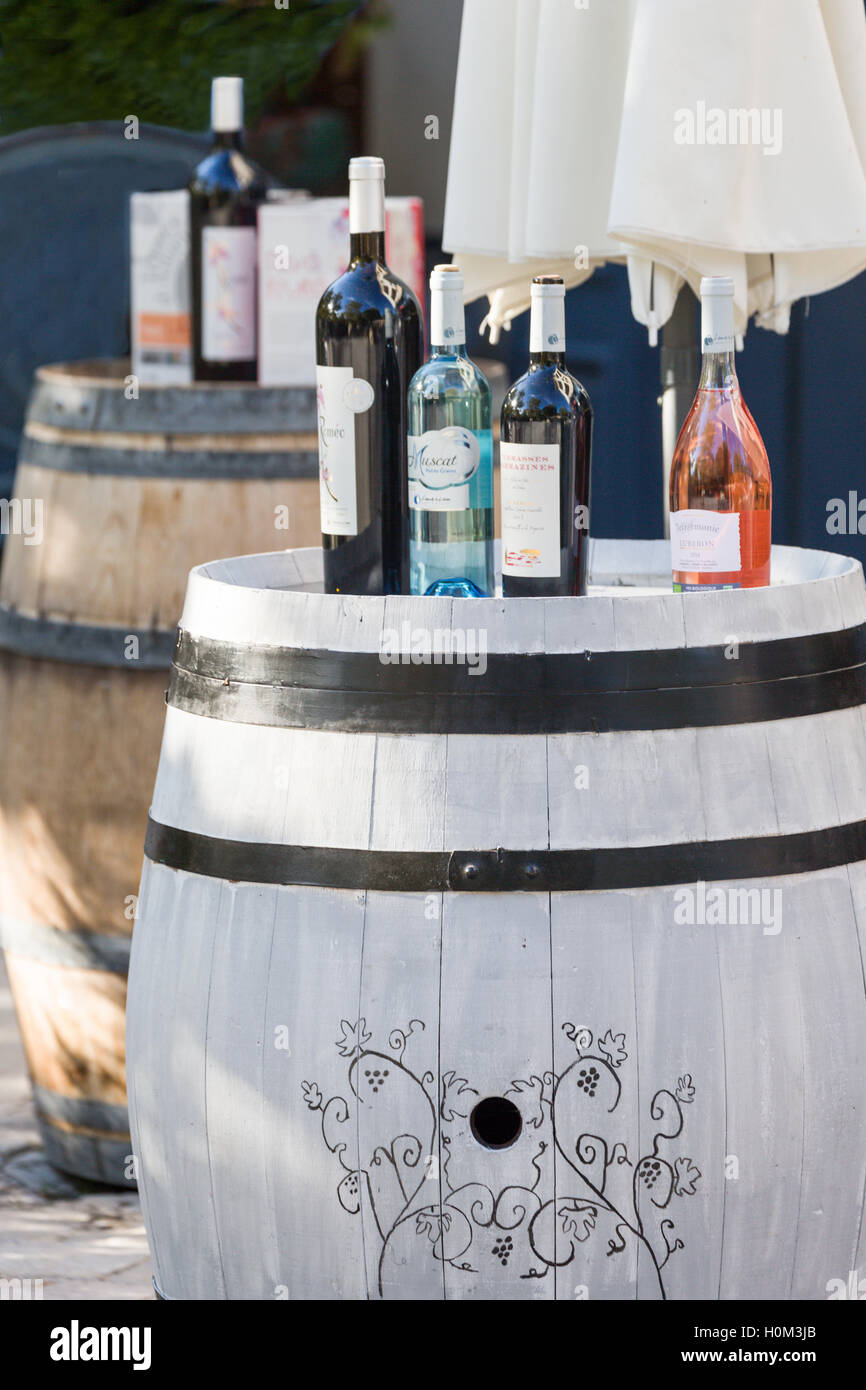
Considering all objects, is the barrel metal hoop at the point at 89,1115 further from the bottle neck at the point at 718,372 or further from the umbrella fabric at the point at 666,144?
the bottle neck at the point at 718,372

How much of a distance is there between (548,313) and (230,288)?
1.11 metres

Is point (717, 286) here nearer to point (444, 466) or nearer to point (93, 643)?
point (444, 466)

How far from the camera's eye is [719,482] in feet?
6.40

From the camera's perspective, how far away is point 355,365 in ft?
6.25

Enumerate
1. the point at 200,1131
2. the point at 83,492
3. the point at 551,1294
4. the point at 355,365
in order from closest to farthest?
1. the point at 551,1294
2. the point at 200,1131
3. the point at 355,365
4. the point at 83,492

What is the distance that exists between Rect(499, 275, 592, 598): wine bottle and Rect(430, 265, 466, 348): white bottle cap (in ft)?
0.25

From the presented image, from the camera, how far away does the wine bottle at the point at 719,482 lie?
6.07 ft

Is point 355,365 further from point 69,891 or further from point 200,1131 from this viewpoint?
point 69,891

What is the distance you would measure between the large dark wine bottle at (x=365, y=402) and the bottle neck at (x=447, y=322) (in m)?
0.06

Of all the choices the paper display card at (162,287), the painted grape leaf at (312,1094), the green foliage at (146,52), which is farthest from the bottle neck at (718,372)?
the green foliage at (146,52)

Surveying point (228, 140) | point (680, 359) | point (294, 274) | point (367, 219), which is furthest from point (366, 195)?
point (228, 140)

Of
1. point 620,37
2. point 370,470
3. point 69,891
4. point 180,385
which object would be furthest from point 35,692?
point 620,37

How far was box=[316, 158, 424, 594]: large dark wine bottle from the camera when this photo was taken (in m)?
1.90

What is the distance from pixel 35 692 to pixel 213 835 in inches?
41.5
